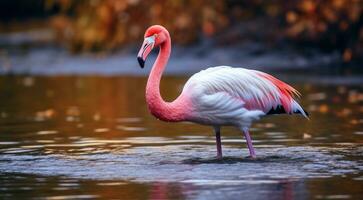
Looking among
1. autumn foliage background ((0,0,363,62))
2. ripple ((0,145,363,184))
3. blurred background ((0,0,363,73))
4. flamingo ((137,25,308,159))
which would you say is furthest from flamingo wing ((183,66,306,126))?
autumn foliage background ((0,0,363,62))

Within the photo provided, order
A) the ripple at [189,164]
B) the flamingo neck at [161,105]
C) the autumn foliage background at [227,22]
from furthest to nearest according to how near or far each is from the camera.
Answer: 1. the autumn foliage background at [227,22]
2. the flamingo neck at [161,105]
3. the ripple at [189,164]

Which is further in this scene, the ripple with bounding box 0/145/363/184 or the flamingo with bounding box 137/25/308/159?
the flamingo with bounding box 137/25/308/159

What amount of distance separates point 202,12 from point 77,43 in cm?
399

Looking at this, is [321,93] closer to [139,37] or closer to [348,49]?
[348,49]

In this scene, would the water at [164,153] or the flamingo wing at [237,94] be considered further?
the flamingo wing at [237,94]

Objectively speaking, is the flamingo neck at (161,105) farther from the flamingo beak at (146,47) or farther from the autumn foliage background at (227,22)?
the autumn foliage background at (227,22)

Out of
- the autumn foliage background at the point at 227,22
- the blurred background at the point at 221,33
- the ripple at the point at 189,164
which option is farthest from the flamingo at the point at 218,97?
the autumn foliage background at the point at 227,22

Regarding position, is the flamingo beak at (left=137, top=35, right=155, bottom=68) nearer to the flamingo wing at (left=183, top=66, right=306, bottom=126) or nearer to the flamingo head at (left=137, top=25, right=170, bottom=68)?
the flamingo head at (left=137, top=25, right=170, bottom=68)

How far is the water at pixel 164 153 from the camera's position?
8.27 metres

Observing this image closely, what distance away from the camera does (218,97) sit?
9914mm

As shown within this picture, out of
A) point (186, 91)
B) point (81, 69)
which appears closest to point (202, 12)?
point (81, 69)

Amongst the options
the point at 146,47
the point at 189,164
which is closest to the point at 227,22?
the point at 146,47

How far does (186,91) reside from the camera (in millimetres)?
9961

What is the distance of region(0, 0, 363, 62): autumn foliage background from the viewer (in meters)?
19.2
